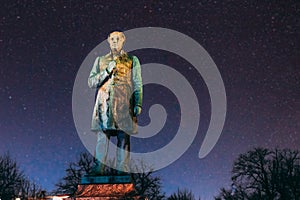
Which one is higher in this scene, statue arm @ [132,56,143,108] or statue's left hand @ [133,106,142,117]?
statue arm @ [132,56,143,108]

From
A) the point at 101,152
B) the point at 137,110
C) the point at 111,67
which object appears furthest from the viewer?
the point at 137,110

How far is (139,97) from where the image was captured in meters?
12.2

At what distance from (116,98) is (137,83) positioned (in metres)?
0.84

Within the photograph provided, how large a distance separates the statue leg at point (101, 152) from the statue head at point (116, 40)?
2.61 metres

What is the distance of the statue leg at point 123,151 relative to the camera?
37.4 feet

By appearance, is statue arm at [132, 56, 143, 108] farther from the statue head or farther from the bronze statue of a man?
the statue head

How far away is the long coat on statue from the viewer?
38.7 feet

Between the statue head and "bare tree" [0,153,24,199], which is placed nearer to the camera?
the statue head

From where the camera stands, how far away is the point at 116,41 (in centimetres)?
1225

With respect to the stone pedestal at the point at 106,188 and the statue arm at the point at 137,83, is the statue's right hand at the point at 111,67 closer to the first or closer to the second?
the statue arm at the point at 137,83

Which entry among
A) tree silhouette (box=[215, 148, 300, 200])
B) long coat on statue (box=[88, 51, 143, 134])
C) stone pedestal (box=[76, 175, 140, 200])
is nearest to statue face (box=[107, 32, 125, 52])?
long coat on statue (box=[88, 51, 143, 134])

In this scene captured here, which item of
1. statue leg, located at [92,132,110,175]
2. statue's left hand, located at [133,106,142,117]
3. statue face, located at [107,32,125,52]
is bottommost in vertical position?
statue leg, located at [92,132,110,175]

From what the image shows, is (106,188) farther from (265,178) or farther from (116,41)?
(265,178)

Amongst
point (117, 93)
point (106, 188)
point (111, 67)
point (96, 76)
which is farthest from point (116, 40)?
point (106, 188)
